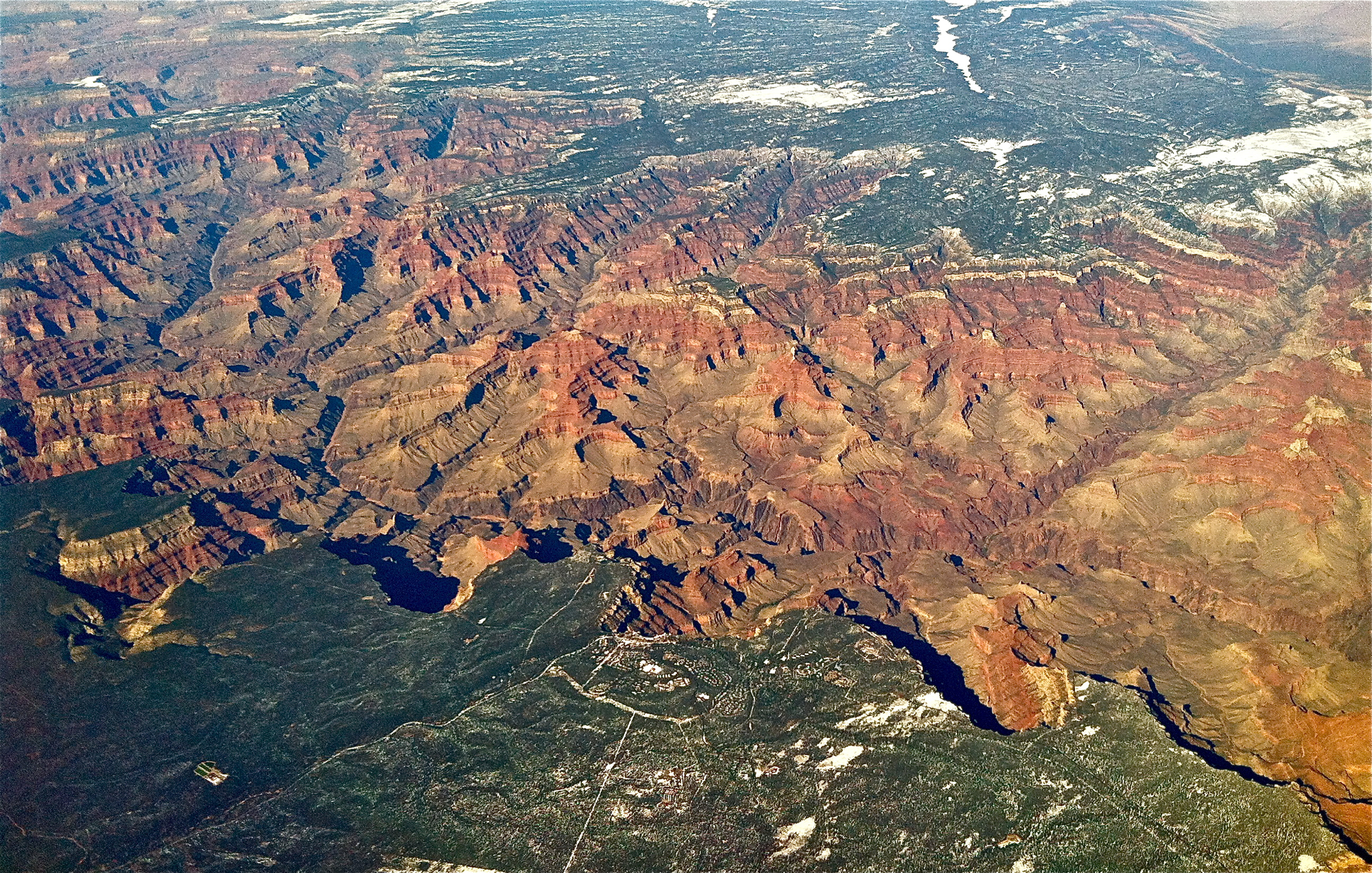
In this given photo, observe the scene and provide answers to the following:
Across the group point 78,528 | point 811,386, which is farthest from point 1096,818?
point 78,528

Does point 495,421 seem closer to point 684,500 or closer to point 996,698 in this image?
point 684,500

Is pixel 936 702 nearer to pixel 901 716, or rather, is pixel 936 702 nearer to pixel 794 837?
pixel 901 716

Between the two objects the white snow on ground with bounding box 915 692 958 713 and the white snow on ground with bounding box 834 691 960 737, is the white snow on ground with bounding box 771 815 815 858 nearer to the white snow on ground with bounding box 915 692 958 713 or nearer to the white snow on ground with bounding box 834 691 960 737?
the white snow on ground with bounding box 834 691 960 737

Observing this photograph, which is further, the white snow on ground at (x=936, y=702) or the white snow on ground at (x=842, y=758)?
the white snow on ground at (x=936, y=702)

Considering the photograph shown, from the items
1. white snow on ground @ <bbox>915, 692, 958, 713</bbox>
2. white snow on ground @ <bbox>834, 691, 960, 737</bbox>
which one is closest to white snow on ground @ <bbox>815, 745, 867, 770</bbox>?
white snow on ground @ <bbox>834, 691, 960, 737</bbox>

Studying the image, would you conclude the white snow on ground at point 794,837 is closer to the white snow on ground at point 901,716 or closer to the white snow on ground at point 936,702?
the white snow on ground at point 901,716

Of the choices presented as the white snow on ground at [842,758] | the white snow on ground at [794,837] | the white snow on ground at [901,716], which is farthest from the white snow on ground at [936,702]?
the white snow on ground at [794,837]

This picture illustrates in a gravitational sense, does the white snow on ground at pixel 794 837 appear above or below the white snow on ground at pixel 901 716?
below

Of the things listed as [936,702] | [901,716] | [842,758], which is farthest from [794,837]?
[936,702]
